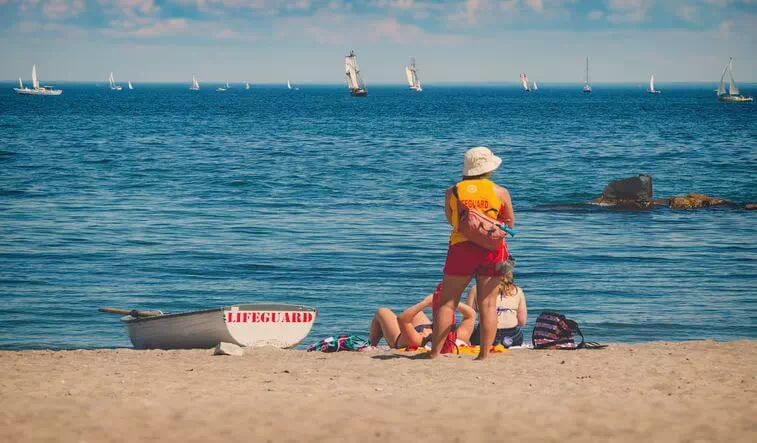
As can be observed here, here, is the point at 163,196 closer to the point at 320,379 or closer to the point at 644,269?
the point at 644,269

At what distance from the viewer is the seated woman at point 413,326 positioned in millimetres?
9289

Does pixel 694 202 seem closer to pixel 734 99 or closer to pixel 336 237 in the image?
pixel 336 237

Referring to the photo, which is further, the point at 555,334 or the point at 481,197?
the point at 555,334

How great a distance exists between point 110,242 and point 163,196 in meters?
10.2

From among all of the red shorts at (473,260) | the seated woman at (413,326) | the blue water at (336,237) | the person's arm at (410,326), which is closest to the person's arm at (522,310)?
the seated woman at (413,326)

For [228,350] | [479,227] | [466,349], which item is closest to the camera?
[479,227]

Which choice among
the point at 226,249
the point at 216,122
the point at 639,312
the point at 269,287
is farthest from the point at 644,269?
the point at 216,122

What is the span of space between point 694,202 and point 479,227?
70.7 ft

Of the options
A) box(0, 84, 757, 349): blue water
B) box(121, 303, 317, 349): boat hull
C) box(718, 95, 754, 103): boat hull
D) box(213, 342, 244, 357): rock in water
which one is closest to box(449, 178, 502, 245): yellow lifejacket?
box(213, 342, 244, 357): rock in water

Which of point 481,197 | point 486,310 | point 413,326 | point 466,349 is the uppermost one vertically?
point 481,197

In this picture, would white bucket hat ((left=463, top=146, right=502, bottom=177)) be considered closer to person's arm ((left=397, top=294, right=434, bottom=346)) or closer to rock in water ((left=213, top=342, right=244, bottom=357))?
person's arm ((left=397, top=294, right=434, bottom=346))

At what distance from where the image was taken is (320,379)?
809 centimetres

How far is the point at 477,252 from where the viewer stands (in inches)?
324

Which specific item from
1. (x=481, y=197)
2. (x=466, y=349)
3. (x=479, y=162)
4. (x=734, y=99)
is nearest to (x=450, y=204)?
(x=481, y=197)
